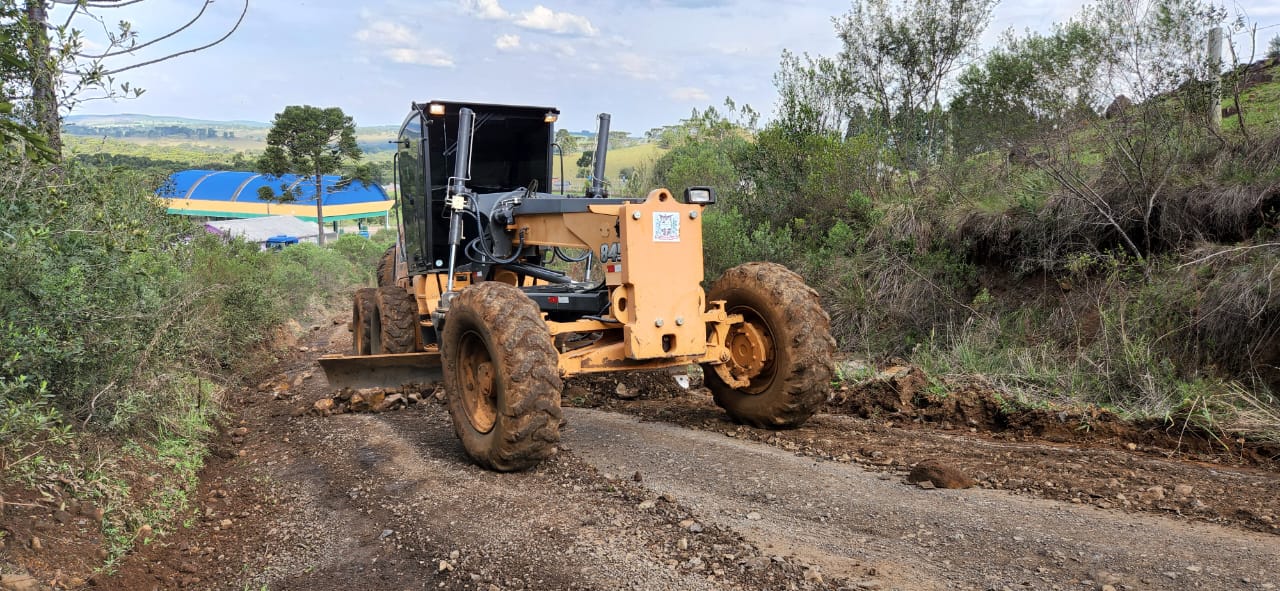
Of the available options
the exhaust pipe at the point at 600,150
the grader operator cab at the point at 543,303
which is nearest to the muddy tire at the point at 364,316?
the grader operator cab at the point at 543,303

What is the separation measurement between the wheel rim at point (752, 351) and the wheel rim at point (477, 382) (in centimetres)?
184

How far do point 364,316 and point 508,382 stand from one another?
4708mm

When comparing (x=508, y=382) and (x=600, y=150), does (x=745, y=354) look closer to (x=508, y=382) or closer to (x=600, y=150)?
(x=508, y=382)

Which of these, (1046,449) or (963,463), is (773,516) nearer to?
(963,463)

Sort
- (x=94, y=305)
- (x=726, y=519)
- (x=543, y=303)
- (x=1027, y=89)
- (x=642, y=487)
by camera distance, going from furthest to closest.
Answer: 1. (x=1027, y=89)
2. (x=543, y=303)
3. (x=94, y=305)
4. (x=642, y=487)
5. (x=726, y=519)

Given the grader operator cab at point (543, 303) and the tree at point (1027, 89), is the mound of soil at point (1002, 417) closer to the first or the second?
the grader operator cab at point (543, 303)

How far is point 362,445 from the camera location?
265 inches

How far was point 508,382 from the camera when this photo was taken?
17.9ft

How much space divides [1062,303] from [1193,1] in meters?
3.62

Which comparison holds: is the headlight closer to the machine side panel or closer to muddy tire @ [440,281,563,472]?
the machine side panel

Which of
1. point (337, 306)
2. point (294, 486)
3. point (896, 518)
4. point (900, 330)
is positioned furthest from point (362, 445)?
point (337, 306)

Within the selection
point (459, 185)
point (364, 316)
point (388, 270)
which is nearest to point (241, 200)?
point (388, 270)

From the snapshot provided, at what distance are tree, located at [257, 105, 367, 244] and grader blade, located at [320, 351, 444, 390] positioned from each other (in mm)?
26400

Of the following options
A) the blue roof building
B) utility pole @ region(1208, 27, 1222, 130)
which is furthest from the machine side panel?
the blue roof building
